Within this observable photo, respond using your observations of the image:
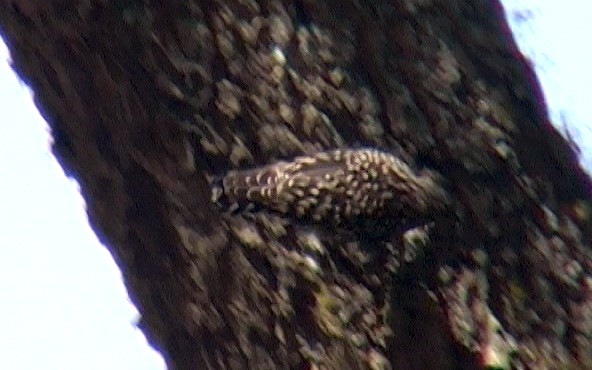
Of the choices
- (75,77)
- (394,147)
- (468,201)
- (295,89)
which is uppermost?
(75,77)

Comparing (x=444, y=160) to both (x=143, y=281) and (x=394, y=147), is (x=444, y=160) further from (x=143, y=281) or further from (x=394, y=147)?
(x=143, y=281)

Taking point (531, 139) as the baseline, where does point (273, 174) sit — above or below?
above

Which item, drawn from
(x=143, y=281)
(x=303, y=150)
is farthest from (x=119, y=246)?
(x=303, y=150)

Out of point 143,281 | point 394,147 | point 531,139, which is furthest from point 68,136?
point 531,139
